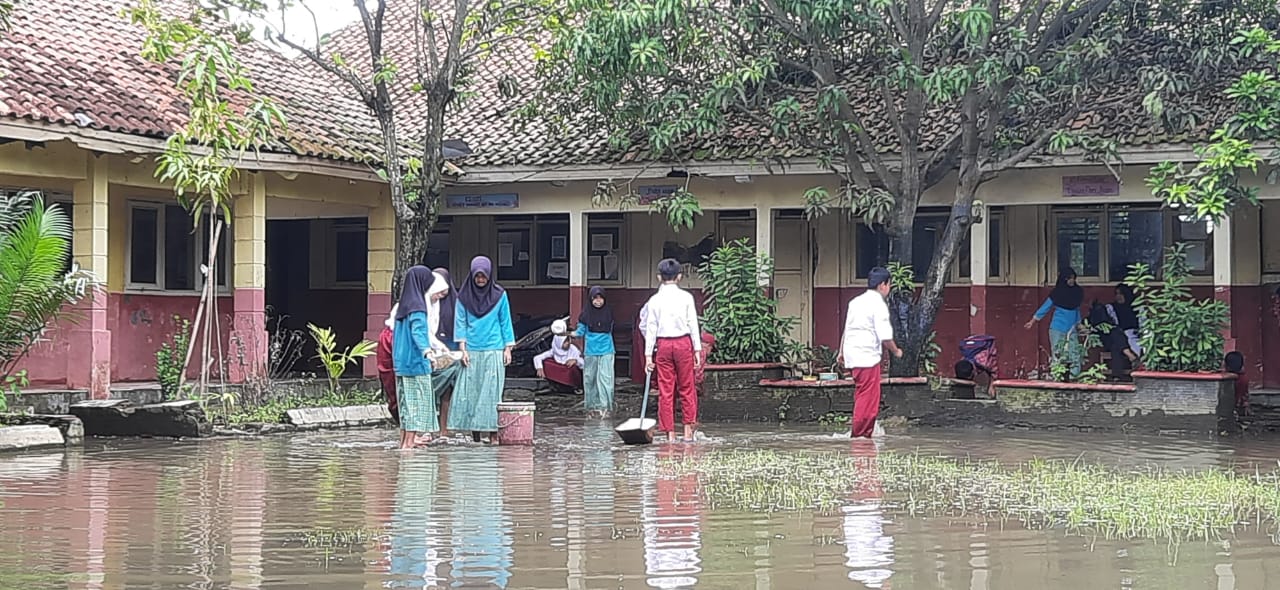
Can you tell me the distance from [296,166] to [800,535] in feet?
38.3

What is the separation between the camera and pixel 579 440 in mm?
14539

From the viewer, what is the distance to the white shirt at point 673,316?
45.7 feet

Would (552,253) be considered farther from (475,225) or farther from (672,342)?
(672,342)

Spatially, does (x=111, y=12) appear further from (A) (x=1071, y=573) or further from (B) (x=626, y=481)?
(A) (x=1071, y=573)

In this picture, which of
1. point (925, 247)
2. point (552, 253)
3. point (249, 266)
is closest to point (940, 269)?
point (925, 247)

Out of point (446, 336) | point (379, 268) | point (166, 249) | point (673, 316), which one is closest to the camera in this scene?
point (446, 336)

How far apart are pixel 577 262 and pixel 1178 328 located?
8026 mm

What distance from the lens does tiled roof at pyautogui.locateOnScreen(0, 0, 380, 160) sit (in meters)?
15.6

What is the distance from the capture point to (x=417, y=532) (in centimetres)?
796

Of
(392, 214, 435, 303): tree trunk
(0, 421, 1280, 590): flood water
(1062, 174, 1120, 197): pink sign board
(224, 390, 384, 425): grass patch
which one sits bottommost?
(0, 421, 1280, 590): flood water

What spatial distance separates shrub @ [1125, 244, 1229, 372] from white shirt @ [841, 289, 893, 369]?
3291 millimetres

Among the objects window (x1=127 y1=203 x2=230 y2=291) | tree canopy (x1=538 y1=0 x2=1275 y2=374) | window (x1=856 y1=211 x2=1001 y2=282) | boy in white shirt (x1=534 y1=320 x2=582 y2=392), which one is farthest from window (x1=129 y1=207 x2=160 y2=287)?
window (x1=856 y1=211 x2=1001 y2=282)

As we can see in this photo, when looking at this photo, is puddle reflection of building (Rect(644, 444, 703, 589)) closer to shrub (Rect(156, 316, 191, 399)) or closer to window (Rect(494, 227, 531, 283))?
shrub (Rect(156, 316, 191, 399))

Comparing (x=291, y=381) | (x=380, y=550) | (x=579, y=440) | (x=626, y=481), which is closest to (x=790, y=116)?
(x=579, y=440)
